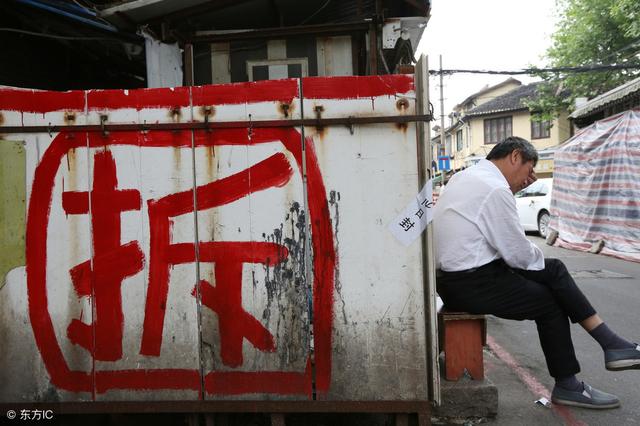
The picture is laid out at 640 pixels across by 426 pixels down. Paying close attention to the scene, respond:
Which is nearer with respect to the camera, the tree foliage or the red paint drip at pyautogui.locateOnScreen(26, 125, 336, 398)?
the red paint drip at pyautogui.locateOnScreen(26, 125, 336, 398)

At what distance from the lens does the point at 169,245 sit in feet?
7.80

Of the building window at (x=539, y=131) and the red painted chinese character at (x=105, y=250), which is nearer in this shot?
the red painted chinese character at (x=105, y=250)

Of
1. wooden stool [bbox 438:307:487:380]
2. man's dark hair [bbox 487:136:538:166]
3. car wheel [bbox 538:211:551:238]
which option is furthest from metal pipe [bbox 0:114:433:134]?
car wheel [bbox 538:211:551:238]

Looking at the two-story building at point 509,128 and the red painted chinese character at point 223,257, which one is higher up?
the two-story building at point 509,128

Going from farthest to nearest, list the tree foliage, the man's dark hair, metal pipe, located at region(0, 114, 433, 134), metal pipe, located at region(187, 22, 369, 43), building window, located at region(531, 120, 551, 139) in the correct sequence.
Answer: building window, located at region(531, 120, 551, 139) → the tree foliage → metal pipe, located at region(187, 22, 369, 43) → the man's dark hair → metal pipe, located at region(0, 114, 433, 134)

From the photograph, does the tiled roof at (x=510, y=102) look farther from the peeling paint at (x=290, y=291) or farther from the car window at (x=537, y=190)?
the peeling paint at (x=290, y=291)

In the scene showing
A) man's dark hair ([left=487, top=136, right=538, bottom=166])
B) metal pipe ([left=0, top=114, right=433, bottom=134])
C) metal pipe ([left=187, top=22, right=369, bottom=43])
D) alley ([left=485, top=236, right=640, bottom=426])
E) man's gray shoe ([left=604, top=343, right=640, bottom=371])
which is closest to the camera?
metal pipe ([left=0, top=114, right=433, bottom=134])

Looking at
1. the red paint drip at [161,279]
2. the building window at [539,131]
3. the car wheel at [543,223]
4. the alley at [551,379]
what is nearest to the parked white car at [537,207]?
the car wheel at [543,223]

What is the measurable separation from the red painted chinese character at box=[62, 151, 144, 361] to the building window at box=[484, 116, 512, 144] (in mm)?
31149

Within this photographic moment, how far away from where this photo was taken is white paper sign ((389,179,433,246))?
2.30 m

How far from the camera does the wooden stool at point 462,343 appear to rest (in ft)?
9.02

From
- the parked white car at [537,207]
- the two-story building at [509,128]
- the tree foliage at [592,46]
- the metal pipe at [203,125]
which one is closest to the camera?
the metal pipe at [203,125]

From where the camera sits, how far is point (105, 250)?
7.84 feet

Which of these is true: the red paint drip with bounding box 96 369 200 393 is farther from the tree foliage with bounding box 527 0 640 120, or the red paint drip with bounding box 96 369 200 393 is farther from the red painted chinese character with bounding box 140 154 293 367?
the tree foliage with bounding box 527 0 640 120
